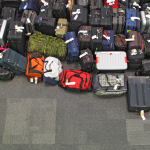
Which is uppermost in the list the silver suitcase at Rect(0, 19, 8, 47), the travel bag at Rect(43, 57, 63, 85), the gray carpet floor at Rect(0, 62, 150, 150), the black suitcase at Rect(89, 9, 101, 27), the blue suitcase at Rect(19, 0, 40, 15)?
the blue suitcase at Rect(19, 0, 40, 15)

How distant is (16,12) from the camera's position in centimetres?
456

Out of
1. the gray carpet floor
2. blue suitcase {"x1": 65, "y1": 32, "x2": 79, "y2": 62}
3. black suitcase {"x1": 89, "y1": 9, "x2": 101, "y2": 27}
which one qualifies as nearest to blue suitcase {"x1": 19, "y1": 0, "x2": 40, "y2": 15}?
blue suitcase {"x1": 65, "y1": 32, "x2": 79, "y2": 62}

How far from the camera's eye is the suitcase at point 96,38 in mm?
4012

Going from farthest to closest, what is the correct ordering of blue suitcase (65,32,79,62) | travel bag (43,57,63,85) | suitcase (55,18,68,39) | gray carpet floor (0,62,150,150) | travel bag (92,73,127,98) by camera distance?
suitcase (55,18,68,39), blue suitcase (65,32,79,62), travel bag (43,57,63,85), travel bag (92,73,127,98), gray carpet floor (0,62,150,150)

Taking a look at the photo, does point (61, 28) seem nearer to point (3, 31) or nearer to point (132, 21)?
point (3, 31)

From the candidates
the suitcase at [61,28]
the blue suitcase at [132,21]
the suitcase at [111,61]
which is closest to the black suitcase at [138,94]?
the suitcase at [111,61]

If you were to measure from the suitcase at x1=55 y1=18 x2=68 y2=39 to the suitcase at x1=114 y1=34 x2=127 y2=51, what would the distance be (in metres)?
1.29

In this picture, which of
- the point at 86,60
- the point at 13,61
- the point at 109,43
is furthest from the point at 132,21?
the point at 13,61

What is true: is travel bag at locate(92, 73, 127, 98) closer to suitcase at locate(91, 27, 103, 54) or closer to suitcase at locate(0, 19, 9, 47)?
suitcase at locate(91, 27, 103, 54)

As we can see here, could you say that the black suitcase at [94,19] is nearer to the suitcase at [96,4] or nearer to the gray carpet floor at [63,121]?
the suitcase at [96,4]

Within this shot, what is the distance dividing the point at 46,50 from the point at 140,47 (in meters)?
2.23

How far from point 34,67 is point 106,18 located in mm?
2106

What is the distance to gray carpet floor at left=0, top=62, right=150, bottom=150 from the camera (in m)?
3.68

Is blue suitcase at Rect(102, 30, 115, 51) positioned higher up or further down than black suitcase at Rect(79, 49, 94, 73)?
higher up
